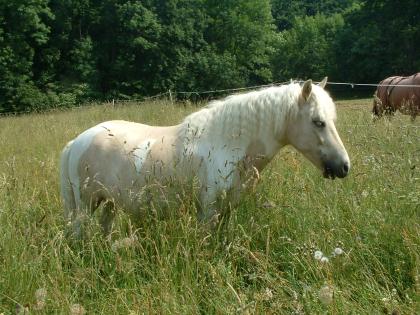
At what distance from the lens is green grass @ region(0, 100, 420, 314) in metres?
2.21

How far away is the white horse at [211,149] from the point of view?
3.24 metres

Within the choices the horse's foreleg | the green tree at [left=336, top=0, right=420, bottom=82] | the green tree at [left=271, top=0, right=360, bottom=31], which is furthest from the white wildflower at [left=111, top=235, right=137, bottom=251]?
the green tree at [left=271, top=0, right=360, bottom=31]

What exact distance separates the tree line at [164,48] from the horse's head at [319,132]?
22.4 m

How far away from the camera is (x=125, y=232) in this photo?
3.01 m

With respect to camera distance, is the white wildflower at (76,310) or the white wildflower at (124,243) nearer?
the white wildflower at (76,310)

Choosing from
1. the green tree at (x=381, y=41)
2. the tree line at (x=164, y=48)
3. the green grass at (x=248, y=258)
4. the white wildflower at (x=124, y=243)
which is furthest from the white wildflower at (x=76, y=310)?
the green tree at (x=381, y=41)

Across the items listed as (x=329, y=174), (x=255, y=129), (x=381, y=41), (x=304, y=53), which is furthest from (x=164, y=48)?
(x=329, y=174)

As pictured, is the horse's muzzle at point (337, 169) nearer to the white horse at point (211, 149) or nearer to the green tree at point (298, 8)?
the white horse at point (211, 149)

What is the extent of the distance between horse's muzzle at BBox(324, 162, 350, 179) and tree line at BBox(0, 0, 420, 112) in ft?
74.1

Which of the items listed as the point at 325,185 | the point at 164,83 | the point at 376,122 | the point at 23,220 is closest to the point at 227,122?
the point at 325,185

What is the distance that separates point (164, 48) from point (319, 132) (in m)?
31.3

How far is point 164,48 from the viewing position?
1309 inches

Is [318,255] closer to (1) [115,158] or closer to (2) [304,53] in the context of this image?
(1) [115,158]

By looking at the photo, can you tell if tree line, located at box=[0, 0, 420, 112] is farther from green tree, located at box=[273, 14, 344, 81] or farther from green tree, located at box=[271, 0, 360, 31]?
green tree, located at box=[271, 0, 360, 31]
